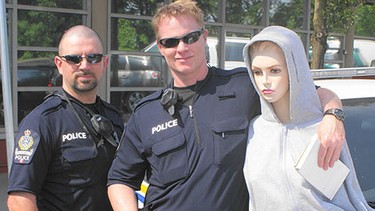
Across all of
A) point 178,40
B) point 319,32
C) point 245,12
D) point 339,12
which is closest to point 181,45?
point 178,40

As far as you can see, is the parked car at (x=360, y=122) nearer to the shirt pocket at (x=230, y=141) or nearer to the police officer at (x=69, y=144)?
the shirt pocket at (x=230, y=141)

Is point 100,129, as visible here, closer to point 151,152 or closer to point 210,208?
point 151,152

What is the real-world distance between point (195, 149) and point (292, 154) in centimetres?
44

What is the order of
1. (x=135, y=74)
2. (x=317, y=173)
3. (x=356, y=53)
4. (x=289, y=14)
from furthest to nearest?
(x=356, y=53)
(x=289, y=14)
(x=135, y=74)
(x=317, y=173)

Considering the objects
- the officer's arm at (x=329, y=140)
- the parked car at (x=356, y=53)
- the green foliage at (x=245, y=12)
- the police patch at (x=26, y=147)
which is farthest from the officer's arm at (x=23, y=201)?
the parked car at (x=356, y=53)

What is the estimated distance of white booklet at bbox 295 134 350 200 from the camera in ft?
5.83

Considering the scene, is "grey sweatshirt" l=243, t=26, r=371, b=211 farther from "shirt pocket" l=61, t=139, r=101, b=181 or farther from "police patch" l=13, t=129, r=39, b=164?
"police patch" l=13, t=129, r=39, b=164

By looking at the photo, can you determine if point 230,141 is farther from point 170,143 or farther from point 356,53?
point 356,53

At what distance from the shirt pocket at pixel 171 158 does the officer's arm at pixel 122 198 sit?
0.18 meters

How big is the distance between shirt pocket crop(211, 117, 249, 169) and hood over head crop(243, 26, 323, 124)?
0.70ft

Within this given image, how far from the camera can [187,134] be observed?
2.13 metres

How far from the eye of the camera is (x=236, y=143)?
208 cm

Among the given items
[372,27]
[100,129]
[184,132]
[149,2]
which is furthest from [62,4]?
[372,27]

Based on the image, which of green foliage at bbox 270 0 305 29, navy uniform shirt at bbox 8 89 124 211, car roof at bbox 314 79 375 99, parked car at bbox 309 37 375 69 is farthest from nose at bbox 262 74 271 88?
parked car at bbox 309 37 375 69
